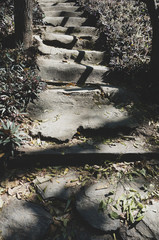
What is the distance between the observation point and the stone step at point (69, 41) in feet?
14.8

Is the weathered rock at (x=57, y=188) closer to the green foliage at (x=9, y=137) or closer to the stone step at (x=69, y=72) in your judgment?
the green foliage at (x=9, y=137)

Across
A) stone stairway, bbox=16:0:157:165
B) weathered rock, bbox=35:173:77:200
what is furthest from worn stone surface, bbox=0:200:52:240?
stone stairway, bbox=16:0:157:165

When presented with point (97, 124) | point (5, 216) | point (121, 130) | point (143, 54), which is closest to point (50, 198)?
point (5, 216)

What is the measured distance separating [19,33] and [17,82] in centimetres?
145

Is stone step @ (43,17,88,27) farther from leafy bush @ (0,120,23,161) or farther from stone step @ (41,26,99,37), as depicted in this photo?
leafy bush @ (0,120,23,161)

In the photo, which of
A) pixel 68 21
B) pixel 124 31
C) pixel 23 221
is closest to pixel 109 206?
pixel 23 221

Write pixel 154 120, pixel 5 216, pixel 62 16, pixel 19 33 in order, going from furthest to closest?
pixel 62 16
pixel 19 33
pixel 154 120
pixel 5 216

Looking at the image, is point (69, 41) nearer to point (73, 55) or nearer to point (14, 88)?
A: point (73, 55)

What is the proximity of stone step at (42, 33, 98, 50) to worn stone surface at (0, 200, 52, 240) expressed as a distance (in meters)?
3.86

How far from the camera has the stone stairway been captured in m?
2.55

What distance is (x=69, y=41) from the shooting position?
461 centimetres

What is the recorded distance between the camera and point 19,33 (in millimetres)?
3783

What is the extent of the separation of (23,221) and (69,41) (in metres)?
4.18

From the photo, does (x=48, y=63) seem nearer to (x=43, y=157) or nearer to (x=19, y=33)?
(x=19, y=33)
